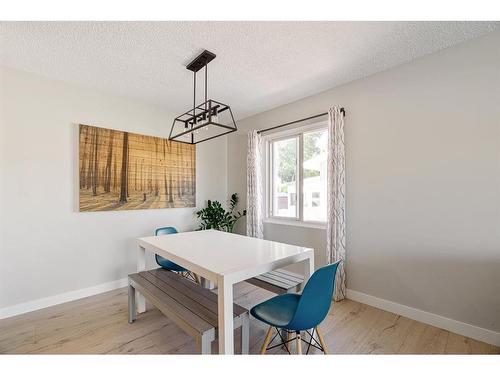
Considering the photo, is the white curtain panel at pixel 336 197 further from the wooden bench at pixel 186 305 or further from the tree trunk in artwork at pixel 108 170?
the tree trunk in artwork at pixel 108 170

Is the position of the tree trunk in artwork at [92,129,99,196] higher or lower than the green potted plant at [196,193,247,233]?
higher

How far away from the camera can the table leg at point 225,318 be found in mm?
1266

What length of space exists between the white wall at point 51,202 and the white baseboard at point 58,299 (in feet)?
0.15

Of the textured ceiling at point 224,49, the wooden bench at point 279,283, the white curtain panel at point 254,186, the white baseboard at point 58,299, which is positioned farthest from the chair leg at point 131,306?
the textured ceiling at point 224,49

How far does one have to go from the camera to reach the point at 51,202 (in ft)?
8.13

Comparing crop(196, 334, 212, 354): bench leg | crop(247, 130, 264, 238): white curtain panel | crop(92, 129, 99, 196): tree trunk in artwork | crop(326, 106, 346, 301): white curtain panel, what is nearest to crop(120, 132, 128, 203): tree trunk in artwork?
crop(92, 129, 99, 196): tree trunk in artwork

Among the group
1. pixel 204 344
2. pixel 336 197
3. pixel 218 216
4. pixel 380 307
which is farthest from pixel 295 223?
pixel 204 344

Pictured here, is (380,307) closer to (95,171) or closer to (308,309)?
(308,309)

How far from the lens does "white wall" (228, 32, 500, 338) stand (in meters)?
1.83

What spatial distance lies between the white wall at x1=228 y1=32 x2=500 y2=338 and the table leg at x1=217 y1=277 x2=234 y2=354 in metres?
1.81

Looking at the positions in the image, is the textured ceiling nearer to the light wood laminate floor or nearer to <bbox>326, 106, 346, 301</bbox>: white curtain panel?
<bbox>326, 106, 346, 301</bbox>: white curtain panel

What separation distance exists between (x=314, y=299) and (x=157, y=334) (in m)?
1.43
